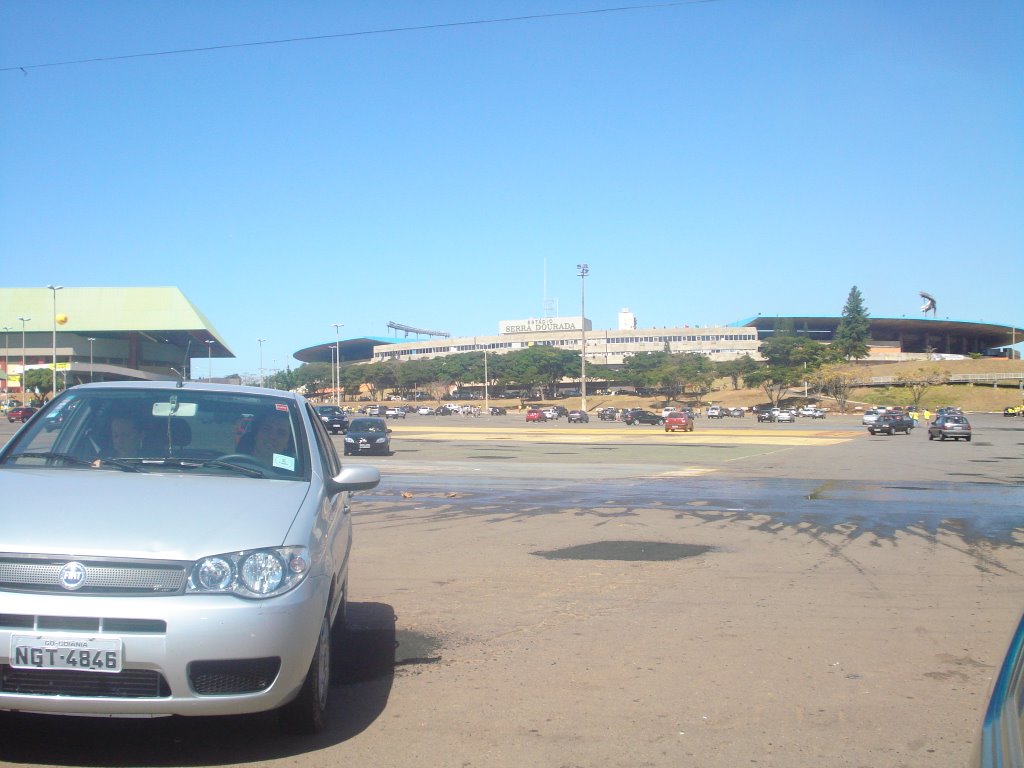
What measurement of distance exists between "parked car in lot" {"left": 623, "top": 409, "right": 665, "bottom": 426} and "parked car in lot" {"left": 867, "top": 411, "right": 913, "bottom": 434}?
23219 mm

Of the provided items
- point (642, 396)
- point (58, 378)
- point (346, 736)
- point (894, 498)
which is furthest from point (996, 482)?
point (642, 396)

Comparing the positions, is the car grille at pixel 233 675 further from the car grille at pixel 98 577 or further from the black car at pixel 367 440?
the black car at pixel 367 440

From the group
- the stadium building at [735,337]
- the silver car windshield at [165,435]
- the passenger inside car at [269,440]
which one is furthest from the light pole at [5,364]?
the stadium building at [735,337]

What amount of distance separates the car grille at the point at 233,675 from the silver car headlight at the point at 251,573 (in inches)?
11.5

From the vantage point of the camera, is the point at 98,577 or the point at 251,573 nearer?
the point at 98,577

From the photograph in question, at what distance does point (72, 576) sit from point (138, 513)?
17.4 inches

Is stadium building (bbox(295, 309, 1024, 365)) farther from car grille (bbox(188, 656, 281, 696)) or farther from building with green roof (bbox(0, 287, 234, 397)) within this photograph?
car grille (bbox(188, 656, 281, 696))

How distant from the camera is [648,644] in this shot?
6594 mm

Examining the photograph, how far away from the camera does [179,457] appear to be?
541 cm

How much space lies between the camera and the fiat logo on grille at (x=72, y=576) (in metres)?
3.92

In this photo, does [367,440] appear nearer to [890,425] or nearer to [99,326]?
[890,425]

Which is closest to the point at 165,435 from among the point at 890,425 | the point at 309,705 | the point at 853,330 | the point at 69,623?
the point at 69,623

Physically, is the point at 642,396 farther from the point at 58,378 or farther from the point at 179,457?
the point at 179,457

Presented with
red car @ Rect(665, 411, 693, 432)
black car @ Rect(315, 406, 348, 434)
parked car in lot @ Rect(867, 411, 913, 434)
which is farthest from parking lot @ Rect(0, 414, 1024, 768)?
red car @ Rect(665, 411, 693, 432)
